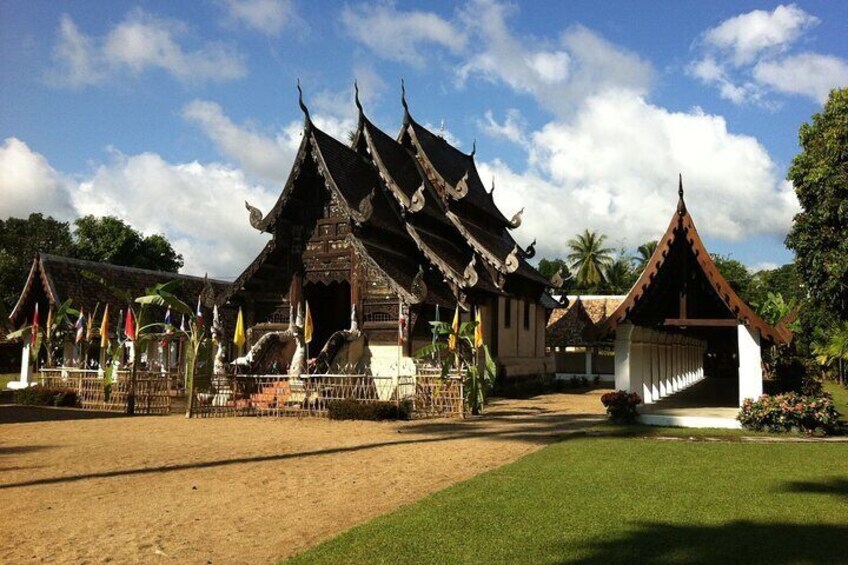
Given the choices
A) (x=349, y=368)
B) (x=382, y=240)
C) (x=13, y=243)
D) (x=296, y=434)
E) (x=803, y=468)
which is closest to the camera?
(x=803, y=468)

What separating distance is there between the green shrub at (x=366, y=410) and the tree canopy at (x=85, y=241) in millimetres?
34017

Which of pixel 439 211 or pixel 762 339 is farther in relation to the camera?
pixel 439 211

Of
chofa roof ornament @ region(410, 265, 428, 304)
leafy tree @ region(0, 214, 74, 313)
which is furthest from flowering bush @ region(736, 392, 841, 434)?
leafy tree @ region(0, 214, 74, 313)

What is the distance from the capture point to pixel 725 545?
18.7ft

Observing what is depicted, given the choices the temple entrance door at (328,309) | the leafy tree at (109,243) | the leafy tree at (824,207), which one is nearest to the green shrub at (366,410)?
the temple entrance door at (328,309)

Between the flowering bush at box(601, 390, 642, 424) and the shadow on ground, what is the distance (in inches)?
337

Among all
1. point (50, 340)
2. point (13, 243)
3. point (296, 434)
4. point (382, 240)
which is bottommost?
point (296, 434)

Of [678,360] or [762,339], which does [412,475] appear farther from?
[678,360]

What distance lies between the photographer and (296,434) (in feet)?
45.3

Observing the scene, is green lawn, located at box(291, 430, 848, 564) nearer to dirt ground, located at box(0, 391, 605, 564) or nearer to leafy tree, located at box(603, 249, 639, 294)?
dirt ground, located at box(0, 391, 605, 564)

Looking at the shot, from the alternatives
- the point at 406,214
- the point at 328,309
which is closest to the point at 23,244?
the point at 328,309

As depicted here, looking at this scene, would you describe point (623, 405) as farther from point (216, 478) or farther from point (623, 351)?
point (216, 478)

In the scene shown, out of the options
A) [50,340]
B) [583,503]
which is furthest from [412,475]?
[50,340]

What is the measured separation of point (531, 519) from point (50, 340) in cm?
2172
